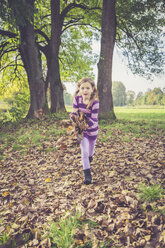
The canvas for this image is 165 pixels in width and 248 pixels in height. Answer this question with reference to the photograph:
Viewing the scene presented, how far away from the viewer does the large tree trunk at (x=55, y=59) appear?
11.4m

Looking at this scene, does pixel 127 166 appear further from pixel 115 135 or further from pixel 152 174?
pixel 115 135

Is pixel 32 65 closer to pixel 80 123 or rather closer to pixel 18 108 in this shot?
pixel 18 108

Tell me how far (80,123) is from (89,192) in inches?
52.7

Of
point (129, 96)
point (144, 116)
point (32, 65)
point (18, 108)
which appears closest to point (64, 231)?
point (32, 65)

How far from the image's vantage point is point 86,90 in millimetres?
3506

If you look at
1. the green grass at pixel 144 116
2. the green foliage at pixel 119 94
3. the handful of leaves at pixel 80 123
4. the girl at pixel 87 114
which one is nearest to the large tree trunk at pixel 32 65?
the green grass at pixel 144 116

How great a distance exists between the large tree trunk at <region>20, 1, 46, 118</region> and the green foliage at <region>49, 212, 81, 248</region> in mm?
9566

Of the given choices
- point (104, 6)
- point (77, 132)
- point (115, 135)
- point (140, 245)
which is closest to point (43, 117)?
point (115, 135)

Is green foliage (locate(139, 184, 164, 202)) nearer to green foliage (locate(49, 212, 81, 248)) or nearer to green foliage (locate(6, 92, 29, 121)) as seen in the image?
green foliage (locate(49, 212, 81, 248))

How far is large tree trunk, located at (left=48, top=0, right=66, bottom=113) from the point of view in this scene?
11383mm

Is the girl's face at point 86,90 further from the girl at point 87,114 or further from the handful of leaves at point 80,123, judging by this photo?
the handful of leaves at point 80,123

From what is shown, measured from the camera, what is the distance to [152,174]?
12.1ft

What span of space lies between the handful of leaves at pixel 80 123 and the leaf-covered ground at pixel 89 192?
113cm

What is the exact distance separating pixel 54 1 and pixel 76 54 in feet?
17.4
